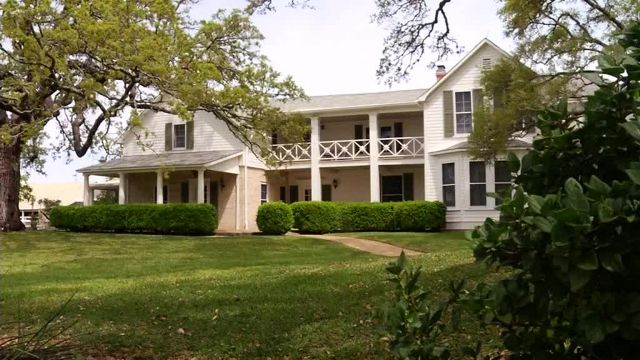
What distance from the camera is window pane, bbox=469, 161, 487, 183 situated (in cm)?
2473

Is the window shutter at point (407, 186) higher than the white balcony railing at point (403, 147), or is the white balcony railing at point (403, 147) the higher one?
the white balcony railing at point (403, 147)

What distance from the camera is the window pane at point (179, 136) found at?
3056 cm

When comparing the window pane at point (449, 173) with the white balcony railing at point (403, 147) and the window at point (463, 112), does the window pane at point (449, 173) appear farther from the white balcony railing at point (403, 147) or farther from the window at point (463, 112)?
the white balcony railing at point (403, 147)

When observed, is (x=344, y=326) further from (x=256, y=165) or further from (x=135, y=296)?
(x=256, y=165)

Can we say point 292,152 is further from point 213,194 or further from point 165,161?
point 165,161

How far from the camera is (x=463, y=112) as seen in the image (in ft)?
86.0

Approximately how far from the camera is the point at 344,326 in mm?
6445

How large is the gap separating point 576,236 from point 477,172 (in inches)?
944

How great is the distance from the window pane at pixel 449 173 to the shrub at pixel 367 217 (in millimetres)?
2502

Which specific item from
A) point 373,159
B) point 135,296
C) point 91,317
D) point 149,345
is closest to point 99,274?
point 135,296

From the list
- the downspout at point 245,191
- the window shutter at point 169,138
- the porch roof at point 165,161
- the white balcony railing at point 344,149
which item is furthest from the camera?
the window shutter at point 169,138

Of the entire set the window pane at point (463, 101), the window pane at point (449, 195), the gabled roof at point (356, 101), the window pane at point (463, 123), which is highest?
the gabled roof at point (356, 101)

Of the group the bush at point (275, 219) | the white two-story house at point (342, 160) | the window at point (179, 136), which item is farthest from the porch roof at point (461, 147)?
the window at point (179, 136)

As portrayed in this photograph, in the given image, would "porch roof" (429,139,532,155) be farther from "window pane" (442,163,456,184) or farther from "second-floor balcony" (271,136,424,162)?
"second-floor balcony" (271,136,424,162)
